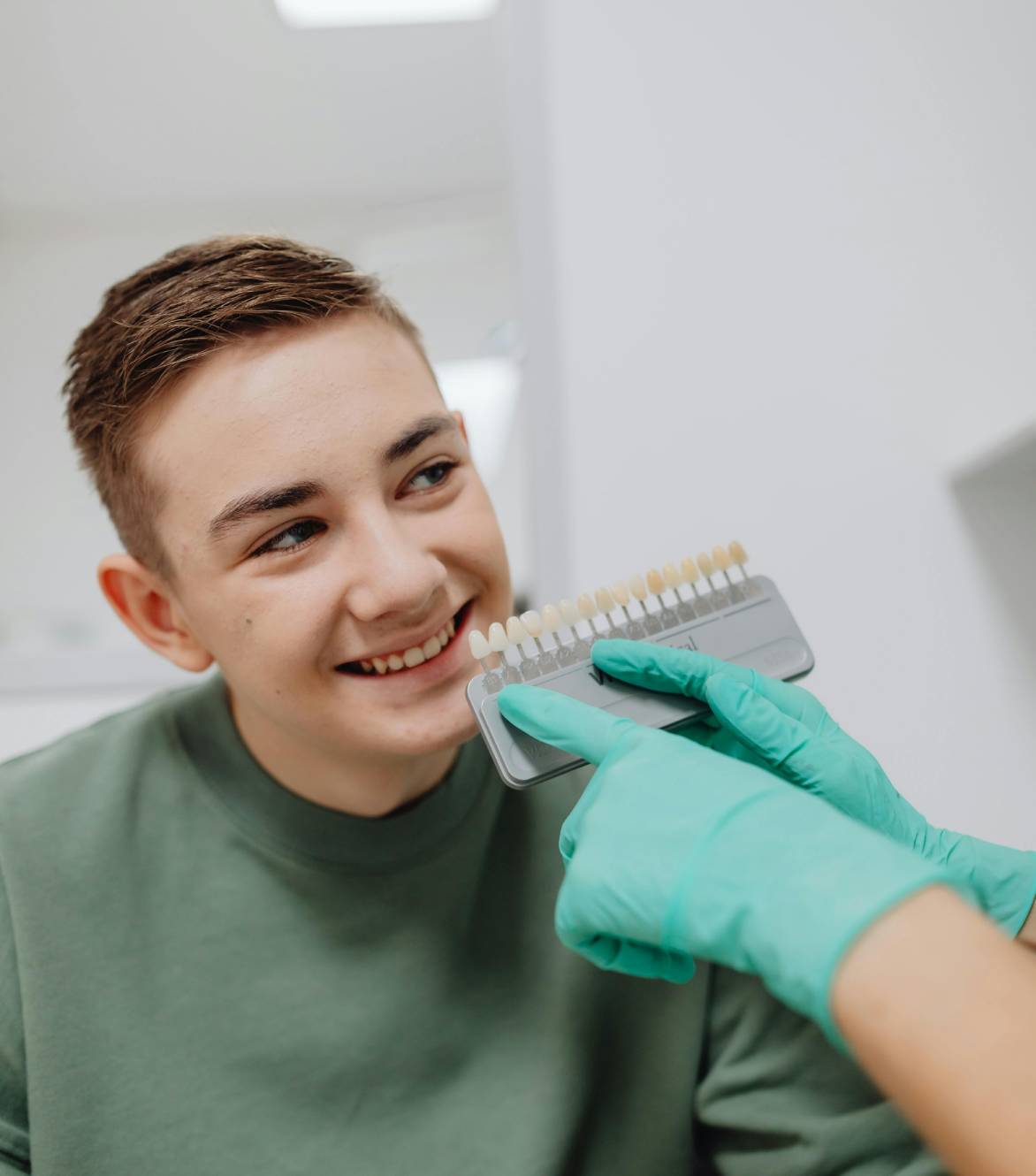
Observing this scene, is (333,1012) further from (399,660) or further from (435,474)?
(435,474)

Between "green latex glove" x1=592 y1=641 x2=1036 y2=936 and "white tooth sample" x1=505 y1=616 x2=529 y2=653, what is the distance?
7 centimetres

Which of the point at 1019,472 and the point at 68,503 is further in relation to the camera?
the point at 68,503

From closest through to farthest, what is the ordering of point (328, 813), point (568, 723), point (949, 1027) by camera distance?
point (949, 1027) → point (568, 723) → point (328, 813)

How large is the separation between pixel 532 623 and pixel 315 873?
0.34 meters

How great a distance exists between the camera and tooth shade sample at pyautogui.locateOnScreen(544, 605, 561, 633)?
71 centimetres

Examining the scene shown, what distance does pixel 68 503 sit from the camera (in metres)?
1.41

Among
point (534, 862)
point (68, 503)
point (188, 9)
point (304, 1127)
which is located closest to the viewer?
point (304, 1127)

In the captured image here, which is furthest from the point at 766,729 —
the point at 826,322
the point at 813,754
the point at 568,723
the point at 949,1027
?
the point at 826,322

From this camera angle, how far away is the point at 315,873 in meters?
0.81

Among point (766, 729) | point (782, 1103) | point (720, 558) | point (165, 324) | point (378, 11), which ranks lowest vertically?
point (782, 1103)

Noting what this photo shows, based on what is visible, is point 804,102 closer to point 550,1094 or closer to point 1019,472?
point 1019,472

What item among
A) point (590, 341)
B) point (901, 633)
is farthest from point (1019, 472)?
point (590, 341)

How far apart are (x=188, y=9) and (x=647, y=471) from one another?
3.05 ft

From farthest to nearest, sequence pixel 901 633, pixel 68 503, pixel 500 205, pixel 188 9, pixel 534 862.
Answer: pixel 68 503, pixel 500 205, pixel 188 9, pixel 901 633, pixel 534 862
